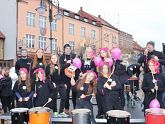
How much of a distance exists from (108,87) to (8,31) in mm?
24616

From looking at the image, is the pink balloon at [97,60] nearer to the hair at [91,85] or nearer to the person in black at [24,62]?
the hair at [91,85]

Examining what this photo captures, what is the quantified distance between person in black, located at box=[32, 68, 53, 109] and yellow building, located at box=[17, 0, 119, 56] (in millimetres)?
16882

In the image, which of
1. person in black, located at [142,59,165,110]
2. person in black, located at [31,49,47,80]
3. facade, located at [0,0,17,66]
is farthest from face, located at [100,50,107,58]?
facade, located at [0,0,17,66]

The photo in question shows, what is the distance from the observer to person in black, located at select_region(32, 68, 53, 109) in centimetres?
653

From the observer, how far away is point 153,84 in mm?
5996

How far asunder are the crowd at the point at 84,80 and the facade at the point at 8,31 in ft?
70.2

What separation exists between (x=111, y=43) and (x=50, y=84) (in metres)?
42.7

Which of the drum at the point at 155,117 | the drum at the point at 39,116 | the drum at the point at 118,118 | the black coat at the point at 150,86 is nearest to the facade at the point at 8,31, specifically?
the black coat at the point at 150,86

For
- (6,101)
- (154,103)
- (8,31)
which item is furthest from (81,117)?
(8,31)

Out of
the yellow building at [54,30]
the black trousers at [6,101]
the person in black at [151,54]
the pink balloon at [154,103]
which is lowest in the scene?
the black trousers at [6,101]

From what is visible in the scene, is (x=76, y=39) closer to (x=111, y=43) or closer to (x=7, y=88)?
(x=111, y=43)

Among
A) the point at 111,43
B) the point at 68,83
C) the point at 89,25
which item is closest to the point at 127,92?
the point at 68,83

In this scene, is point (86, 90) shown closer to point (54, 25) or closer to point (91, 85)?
point (91, 85)

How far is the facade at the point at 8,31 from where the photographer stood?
93.0ft
